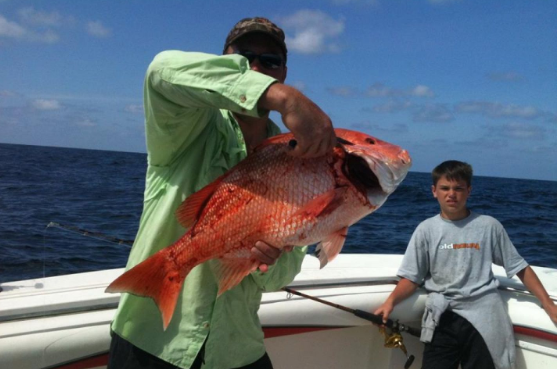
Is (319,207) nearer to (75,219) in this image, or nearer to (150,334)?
(150,334)

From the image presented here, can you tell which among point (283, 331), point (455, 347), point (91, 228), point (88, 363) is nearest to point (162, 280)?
point (88, 363)

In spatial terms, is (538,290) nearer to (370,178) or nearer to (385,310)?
(385,310)

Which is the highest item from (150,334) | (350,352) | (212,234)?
(212,234)

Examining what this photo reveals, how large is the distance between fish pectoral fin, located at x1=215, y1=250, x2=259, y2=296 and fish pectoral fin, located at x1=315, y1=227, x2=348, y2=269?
10.5 inches

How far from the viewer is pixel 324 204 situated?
1.73 meters

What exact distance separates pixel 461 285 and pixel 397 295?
52 cm

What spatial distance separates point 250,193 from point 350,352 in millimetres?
2686

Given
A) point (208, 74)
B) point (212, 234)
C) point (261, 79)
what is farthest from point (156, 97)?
point (212, 234)

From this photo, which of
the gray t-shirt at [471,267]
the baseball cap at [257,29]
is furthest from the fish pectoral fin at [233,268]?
the gray t-shirt at [471,267]

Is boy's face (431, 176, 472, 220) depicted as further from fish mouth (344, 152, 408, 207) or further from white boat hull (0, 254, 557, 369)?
fish mouth (344, 152, 408, 207)

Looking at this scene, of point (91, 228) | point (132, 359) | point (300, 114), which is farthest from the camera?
point (91, 228)

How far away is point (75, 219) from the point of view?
13.4 m

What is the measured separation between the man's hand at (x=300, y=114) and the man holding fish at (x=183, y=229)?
0.06 metres

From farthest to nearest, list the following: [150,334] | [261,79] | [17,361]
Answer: [17,361] < [150,334] < [261,79]
